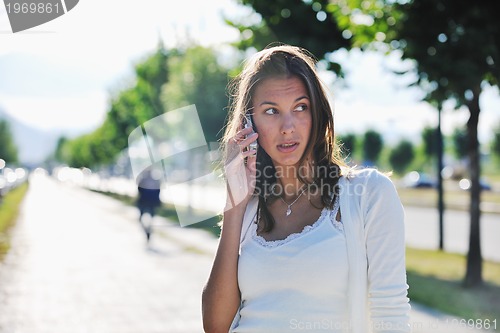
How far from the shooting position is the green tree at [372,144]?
6638 centimetres

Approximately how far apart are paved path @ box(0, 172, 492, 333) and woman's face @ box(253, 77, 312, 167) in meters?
4.94

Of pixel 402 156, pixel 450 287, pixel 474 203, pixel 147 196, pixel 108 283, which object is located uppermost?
pixel 474 203

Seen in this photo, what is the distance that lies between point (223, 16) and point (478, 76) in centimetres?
501

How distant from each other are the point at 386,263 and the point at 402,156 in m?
68.4

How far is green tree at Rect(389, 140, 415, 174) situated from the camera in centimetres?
6844

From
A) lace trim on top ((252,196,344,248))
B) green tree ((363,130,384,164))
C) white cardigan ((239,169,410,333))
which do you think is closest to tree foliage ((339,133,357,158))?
lace trim on top ((252,196,344,248))

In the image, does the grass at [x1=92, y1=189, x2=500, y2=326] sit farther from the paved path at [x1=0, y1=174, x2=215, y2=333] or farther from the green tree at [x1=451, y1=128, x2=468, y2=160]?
the green tree at [x1=451, y1=128, x2=468, y2=160]

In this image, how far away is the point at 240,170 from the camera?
246 centimetres

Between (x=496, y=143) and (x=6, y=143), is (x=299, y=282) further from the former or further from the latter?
(x=6, y=143)

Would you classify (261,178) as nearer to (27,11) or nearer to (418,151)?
(27,11)

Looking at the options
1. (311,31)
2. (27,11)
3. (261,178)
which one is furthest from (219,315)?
(311,31)

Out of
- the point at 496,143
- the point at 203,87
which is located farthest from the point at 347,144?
the point at 203,87

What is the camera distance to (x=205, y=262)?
12000 millimetres

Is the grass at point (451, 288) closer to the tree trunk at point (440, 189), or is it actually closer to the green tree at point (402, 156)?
the tree trunk at point (440, 189)
